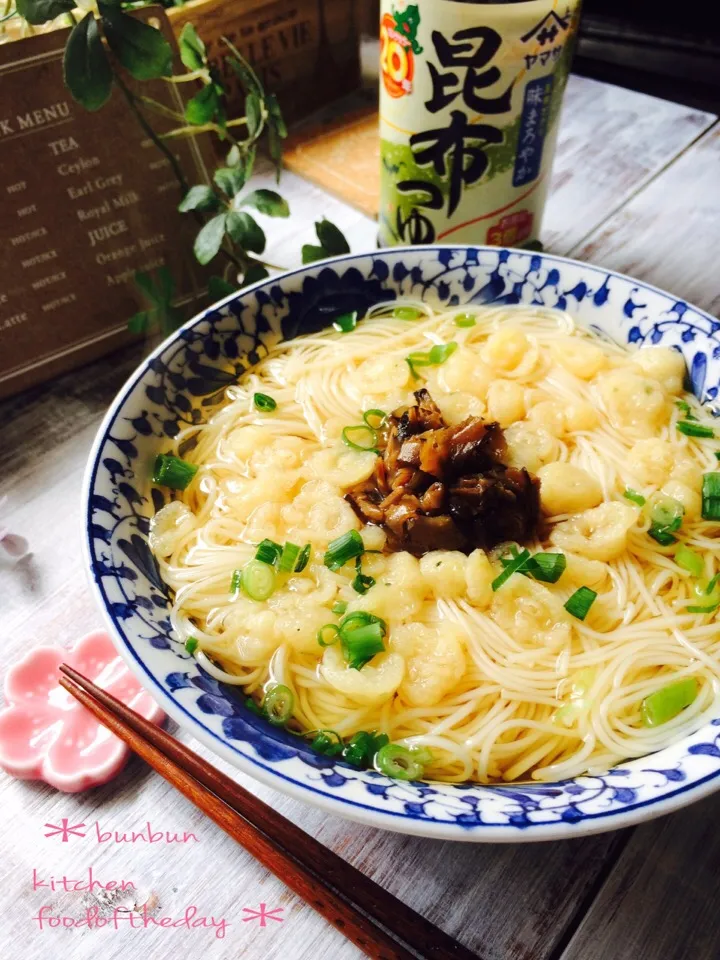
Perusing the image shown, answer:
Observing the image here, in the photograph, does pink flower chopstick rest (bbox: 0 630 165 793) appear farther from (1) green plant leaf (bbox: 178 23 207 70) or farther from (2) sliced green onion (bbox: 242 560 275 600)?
(1) green plant leaf (bbox: 178 23 207 70)

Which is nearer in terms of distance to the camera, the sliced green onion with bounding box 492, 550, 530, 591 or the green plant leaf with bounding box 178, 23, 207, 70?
the sliced green onion with bounding box 492, 550, 530, 591

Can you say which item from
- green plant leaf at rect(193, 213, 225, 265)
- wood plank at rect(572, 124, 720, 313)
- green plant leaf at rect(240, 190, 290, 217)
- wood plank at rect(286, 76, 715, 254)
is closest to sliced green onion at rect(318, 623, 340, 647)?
green plant leaf at rect(193, 213, 225, 265)

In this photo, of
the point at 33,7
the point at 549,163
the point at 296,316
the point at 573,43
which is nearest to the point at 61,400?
the point at 296,316

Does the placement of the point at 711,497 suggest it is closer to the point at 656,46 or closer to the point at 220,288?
the point at 220,288

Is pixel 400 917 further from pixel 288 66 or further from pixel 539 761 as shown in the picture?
pixel 288 66

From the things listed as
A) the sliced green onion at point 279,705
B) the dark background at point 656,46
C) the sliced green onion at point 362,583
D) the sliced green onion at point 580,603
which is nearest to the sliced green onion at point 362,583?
the sliced green onion at point 362,583

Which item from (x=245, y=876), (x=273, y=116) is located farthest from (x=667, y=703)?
(x=273, y=116)
